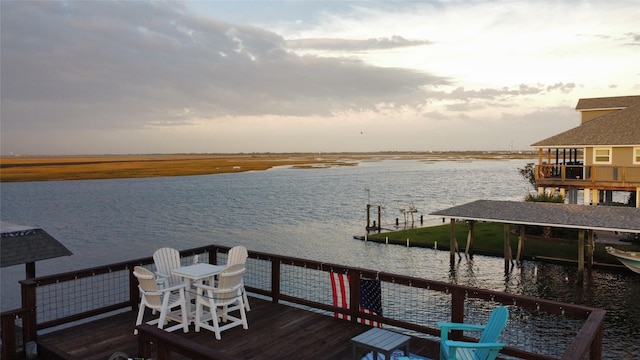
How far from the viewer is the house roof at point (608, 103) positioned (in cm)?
3262

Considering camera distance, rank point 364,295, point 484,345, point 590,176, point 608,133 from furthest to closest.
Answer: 1. point 608,133
2. point 590,176
3. point 364,295
4. point 484,345

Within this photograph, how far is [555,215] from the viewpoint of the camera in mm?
20578

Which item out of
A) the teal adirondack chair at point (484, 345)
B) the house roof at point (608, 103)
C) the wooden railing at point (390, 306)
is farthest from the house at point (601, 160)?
the teal adirondack chair at point (484, 345)

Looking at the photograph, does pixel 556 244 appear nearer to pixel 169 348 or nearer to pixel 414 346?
pixel 414 346

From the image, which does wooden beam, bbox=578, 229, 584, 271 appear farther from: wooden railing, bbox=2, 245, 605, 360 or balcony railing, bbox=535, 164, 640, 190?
balcony railing, bbox=535, 164, 640, 190

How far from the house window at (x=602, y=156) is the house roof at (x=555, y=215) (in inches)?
283

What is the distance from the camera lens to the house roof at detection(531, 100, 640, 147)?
26828 mm

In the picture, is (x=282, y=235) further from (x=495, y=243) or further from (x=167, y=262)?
(x=167, y=262)

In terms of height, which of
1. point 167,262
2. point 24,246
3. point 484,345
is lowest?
point 484,345

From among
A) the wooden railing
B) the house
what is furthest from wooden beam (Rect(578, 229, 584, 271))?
the house

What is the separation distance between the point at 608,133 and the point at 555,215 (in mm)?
11295

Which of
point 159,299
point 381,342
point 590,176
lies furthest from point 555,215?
point 159,299

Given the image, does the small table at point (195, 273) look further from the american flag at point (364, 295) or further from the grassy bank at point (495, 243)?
the grassy bank at point (495, 243)

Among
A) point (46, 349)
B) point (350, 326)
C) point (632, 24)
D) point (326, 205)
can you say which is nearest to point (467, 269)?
point (350, 326)
